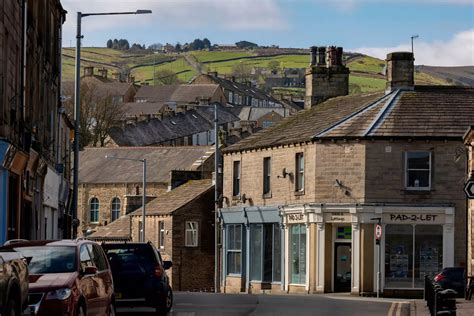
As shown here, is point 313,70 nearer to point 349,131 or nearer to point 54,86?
point 349,131

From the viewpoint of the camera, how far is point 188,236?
2721 inches

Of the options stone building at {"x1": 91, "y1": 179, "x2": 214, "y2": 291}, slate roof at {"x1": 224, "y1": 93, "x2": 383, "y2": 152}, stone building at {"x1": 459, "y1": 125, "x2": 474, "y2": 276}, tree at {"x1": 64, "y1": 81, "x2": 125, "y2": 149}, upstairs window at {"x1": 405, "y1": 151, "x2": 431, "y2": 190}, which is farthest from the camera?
tree at {"x1": 64, "y1": 81, "x2": 125, "y2": 149}

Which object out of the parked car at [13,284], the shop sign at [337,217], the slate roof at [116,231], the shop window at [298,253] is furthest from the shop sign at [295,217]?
the parked car at [13,284]

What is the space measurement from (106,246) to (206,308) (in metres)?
4.43

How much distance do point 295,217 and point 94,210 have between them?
42578 mm

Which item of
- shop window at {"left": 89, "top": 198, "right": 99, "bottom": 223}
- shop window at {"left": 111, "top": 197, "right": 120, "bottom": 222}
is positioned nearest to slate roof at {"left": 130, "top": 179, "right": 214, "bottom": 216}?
shop window at {"left": 111, "top": 197, "right": 120, "bottom": 222}

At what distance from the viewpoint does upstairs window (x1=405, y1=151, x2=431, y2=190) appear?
52.6 meters

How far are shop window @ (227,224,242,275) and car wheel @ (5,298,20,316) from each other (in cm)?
4364

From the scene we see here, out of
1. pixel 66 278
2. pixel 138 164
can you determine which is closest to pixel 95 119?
pixel 138 164

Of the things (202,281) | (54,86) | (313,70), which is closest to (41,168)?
(54,86)

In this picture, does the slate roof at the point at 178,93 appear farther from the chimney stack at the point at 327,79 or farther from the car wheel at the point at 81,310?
the car wheel at the point at 81,310

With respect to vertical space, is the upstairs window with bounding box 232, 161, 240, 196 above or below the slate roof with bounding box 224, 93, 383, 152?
below

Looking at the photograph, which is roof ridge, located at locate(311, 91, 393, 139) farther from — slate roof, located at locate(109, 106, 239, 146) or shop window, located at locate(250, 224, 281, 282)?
slate roof, located at locate(109, 106, 239, 146)

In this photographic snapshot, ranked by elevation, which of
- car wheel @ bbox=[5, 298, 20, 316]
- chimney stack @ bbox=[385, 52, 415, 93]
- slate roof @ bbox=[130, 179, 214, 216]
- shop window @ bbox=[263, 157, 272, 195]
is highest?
chimney stack @ bbox=[385, 52, 415, 93]
